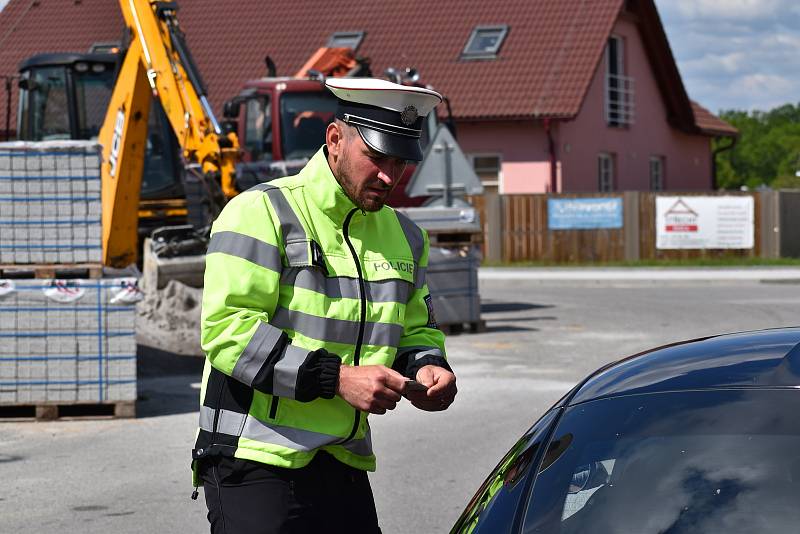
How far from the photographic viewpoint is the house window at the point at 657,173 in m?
42.1

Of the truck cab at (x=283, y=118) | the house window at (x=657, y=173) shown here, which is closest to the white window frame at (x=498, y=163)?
the house window at (x=657, y=173)

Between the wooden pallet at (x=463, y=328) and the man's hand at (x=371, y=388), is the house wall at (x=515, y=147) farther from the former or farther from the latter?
the man's hand at (x=371, y=388)

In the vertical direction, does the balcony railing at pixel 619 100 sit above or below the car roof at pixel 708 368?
above

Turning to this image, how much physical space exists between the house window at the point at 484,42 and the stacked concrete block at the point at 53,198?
26139 mm

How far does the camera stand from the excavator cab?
60.9 ft

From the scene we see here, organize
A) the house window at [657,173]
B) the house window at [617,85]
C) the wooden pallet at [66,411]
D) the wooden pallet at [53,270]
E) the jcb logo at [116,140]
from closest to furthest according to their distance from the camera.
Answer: the wooden pallet at [66,411] → the wooden pallet at [53,270] → the jcb logo at [116,140] → the house window at [617,85] → the house window at [657,173]

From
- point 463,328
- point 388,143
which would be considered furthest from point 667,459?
point 463,328

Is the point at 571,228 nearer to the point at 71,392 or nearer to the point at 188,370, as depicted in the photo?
the point at 188,370

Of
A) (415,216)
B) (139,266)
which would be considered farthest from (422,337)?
(139,266)

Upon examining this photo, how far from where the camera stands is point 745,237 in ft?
106

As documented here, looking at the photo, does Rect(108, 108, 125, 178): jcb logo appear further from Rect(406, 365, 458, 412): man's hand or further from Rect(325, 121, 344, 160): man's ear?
Rect(406, 365, 458, 412): man's hand

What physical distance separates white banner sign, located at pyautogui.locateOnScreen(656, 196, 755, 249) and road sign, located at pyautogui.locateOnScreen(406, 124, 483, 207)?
14.8 metres

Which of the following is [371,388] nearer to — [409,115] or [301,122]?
[409,115]

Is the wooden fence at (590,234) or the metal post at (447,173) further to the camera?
the wooden fence at (590,234)
